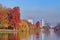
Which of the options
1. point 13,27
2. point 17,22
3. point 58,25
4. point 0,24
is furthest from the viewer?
point 58,25

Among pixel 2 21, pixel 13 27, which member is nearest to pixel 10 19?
pixel 13 27

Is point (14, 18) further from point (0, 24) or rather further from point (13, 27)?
point (0, 24)

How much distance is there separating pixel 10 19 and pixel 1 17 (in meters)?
7.27

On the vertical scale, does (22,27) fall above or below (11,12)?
below

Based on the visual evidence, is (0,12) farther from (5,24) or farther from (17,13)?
(17,13)

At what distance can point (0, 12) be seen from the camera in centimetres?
5016

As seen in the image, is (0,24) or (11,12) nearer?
(0,24)

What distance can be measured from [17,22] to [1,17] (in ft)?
37.2

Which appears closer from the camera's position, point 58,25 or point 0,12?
point 0,12

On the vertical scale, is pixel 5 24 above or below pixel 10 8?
below

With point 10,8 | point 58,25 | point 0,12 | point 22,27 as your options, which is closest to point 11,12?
point 10,8

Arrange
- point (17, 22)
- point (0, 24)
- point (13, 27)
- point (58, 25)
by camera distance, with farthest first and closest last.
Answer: point (58, 25) → point (17, 22) → point (13, 27) → point (0, 24)

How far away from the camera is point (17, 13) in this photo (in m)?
61.9

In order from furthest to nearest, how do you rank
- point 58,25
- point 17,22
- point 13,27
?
point 58,25, point 17,22, point 13,27
